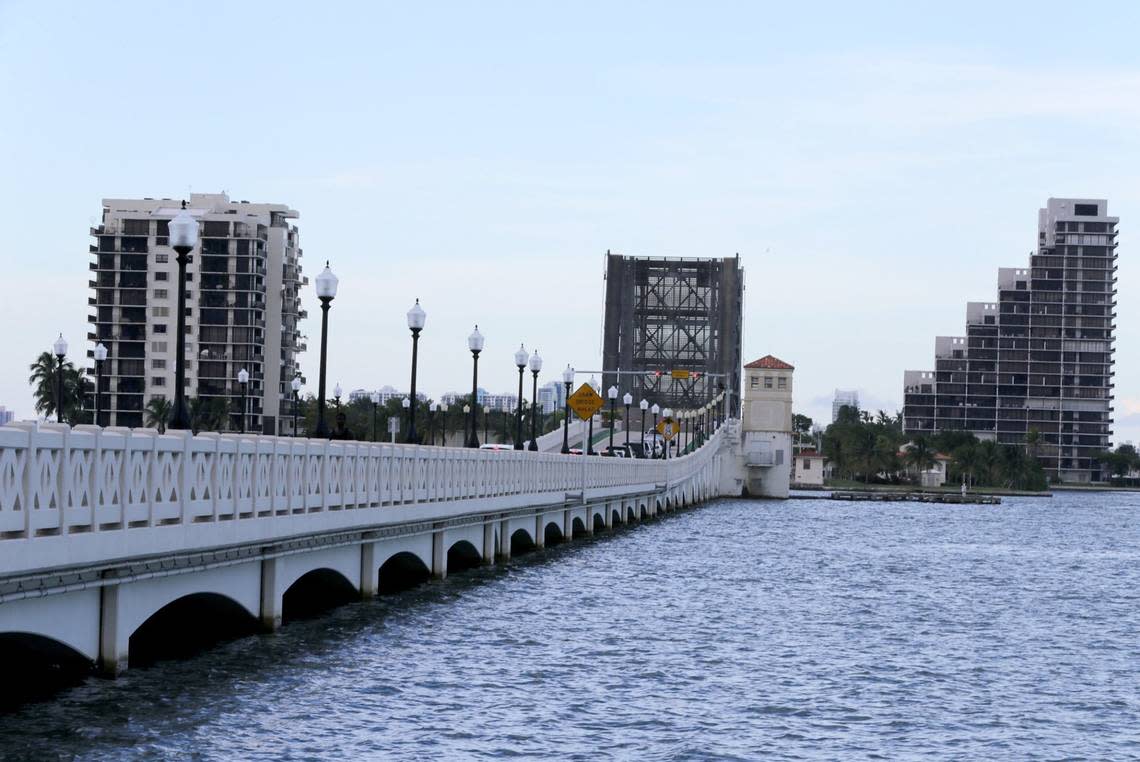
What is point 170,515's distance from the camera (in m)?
20.5

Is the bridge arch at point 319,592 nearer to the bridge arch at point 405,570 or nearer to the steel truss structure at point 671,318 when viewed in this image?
the bridge arch at point 405,570

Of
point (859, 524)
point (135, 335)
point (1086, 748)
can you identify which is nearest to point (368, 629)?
point (1086, 748)

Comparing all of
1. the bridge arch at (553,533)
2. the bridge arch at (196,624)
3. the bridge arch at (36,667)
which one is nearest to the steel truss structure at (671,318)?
the bridge arch at (553,533)

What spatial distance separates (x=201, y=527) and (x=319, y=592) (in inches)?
437

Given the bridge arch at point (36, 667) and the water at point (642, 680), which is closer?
the water at point (642, 680)

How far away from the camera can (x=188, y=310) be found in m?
148

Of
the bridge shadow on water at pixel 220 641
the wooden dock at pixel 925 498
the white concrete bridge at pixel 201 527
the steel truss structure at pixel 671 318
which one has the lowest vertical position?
the wooden dock at pixel 925 498

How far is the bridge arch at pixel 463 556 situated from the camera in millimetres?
43312

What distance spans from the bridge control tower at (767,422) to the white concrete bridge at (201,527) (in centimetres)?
9324

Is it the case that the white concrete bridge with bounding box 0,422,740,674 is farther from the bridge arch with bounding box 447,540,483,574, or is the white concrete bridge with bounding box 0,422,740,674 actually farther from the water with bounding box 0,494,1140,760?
the water with bounding box 0,494,1140,760

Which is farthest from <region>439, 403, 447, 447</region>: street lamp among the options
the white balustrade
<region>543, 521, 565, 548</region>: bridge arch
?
the white balustrade

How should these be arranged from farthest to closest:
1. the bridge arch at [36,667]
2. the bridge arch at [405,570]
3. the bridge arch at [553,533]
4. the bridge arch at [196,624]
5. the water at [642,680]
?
the bridge arch at [553,533] < the bridge arch at [405,570] < the bridge arch at [196,624] < the bridge arch at [36,667] < the water at [642,680]

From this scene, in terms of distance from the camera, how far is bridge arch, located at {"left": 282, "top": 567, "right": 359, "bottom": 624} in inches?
1221

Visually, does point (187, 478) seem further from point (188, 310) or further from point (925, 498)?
point (925, 498)
